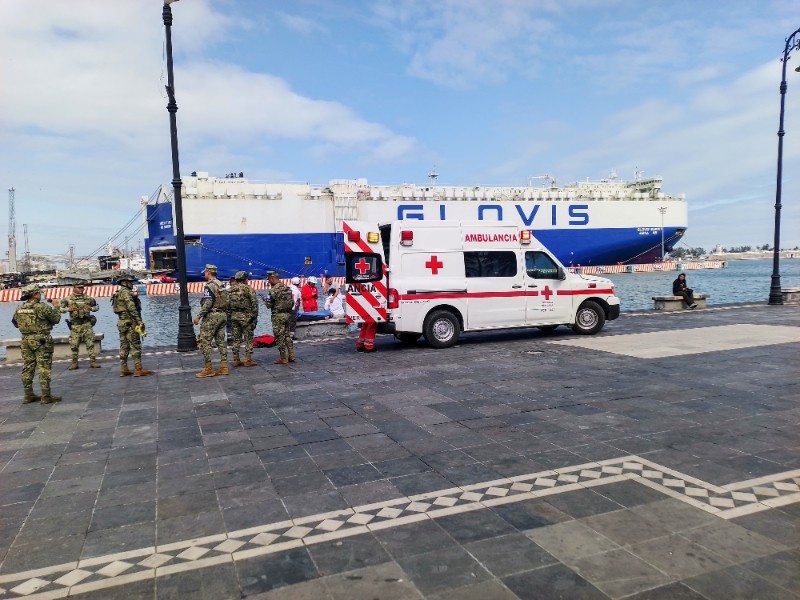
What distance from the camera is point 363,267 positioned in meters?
12.0

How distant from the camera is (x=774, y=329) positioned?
13891 millimetres

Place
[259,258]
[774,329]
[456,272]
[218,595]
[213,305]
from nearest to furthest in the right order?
[218,595]
[213,305]
[456,272]
[774,329]
[259,258]

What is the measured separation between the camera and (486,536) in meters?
3.83

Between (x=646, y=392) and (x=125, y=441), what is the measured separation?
6.60 m

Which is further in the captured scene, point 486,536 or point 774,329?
point 774,329

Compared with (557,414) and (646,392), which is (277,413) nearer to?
(557,414)

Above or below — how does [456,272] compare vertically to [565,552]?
above

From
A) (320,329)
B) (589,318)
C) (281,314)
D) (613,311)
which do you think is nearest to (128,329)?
(281,314)

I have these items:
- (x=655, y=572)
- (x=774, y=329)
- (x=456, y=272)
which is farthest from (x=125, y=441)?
(x=774, y=329)

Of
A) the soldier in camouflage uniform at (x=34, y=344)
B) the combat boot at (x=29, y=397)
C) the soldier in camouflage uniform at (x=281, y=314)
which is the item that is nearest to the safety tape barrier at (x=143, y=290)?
the soldier in camouflage uniform at (x=281, y=314)

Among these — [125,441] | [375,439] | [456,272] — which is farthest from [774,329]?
[125,441]

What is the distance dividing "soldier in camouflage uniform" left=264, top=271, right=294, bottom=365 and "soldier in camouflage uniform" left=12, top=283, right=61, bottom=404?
368cm

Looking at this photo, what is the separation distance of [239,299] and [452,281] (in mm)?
4589

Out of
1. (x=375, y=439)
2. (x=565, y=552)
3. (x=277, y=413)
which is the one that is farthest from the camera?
(x=277, y=413)
